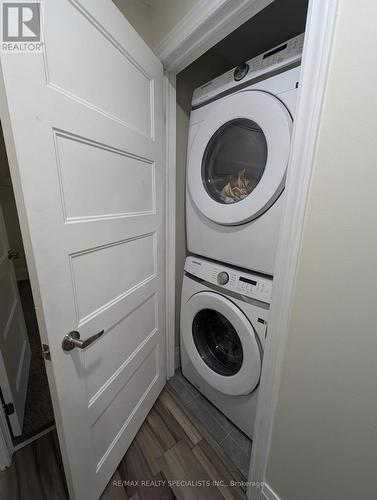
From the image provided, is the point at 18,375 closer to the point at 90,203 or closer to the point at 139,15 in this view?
the point at 90,203

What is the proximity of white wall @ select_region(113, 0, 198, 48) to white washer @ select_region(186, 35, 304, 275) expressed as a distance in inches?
10.7

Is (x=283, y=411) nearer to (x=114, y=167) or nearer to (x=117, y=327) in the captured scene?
(x=117, y=327)

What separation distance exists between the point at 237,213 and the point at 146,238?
0.45 meters

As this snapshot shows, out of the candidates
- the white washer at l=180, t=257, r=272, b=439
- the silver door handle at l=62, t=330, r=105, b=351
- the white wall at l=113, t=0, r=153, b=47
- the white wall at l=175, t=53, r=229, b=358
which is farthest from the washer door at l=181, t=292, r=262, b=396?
the white wall at l=113, t=0, r=153, b=47

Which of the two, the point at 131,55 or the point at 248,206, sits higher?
the point at 131,55

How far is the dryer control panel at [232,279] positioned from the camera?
2.75 feet

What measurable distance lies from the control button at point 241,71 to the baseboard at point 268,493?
5.49 ft

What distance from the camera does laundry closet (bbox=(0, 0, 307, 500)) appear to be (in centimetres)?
59

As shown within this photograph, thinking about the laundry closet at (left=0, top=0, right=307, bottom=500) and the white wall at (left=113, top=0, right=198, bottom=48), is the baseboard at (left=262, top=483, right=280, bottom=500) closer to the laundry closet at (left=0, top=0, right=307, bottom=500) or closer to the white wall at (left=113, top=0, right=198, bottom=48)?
the laundry closet at (left=0, top=0, right=307, bottom=500)

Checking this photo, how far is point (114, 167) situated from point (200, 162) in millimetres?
434

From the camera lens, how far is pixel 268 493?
804mm

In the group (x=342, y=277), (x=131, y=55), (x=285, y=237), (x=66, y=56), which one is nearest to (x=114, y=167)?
(x=66, y=56)

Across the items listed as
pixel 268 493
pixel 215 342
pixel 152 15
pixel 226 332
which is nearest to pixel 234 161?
pixel 152 15

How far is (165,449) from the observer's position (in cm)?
104
